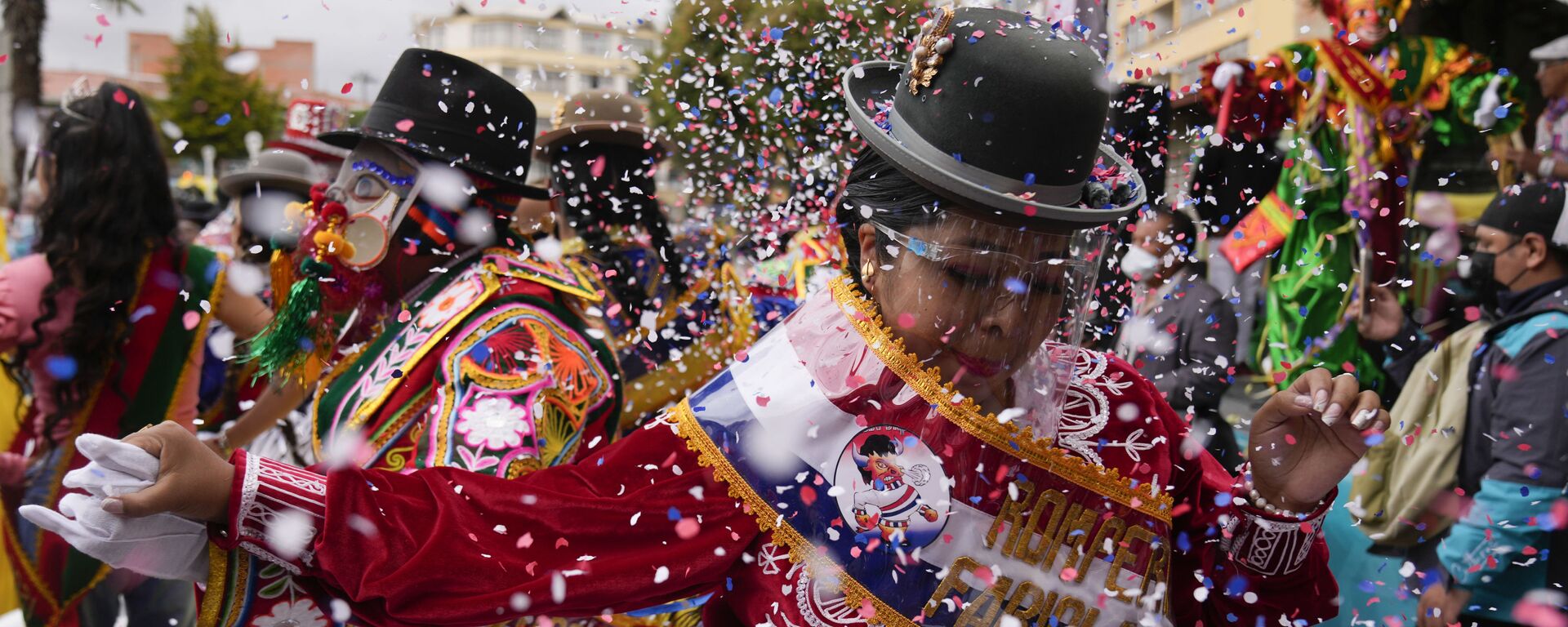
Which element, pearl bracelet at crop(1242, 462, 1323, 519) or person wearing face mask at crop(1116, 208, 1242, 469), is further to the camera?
person wearing face mask at crop(1116, 208, 1242, 469)

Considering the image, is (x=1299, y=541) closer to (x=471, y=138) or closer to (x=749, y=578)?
(x=749, y=578)

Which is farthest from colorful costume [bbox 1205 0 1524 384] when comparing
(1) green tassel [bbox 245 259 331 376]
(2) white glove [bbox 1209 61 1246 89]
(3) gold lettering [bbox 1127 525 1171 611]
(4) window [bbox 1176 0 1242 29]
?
(1) green tassel [bbox 245 259 331 376]

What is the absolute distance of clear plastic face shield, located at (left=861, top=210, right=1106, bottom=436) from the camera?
1.60m

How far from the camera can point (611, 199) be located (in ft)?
16.5

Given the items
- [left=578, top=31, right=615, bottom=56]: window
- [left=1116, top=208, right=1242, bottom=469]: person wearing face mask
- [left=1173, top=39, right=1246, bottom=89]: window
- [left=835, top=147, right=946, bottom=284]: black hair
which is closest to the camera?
[left=835, top=147, right=946, bottom=284]: black hair

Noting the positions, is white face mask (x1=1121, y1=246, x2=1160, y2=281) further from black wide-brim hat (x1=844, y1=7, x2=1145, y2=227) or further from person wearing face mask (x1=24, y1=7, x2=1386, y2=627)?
black wide-brim hat (x1=844, y1=7, x2=1145, y2=227)

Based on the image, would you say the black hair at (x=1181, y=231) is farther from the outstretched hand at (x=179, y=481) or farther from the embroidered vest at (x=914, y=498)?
the outstretched hand at (x=179, y=481)

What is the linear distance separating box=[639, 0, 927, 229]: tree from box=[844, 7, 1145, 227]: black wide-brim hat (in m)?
1.19

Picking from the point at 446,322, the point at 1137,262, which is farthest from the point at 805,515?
the point at 1137,262

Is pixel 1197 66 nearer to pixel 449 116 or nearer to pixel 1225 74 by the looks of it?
pixel 1225 74

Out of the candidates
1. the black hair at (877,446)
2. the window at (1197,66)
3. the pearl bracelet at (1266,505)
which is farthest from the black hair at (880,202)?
the window at (1197,66)

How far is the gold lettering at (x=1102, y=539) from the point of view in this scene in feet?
5.60

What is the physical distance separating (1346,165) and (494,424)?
375 cm

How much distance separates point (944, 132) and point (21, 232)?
8493 mm
